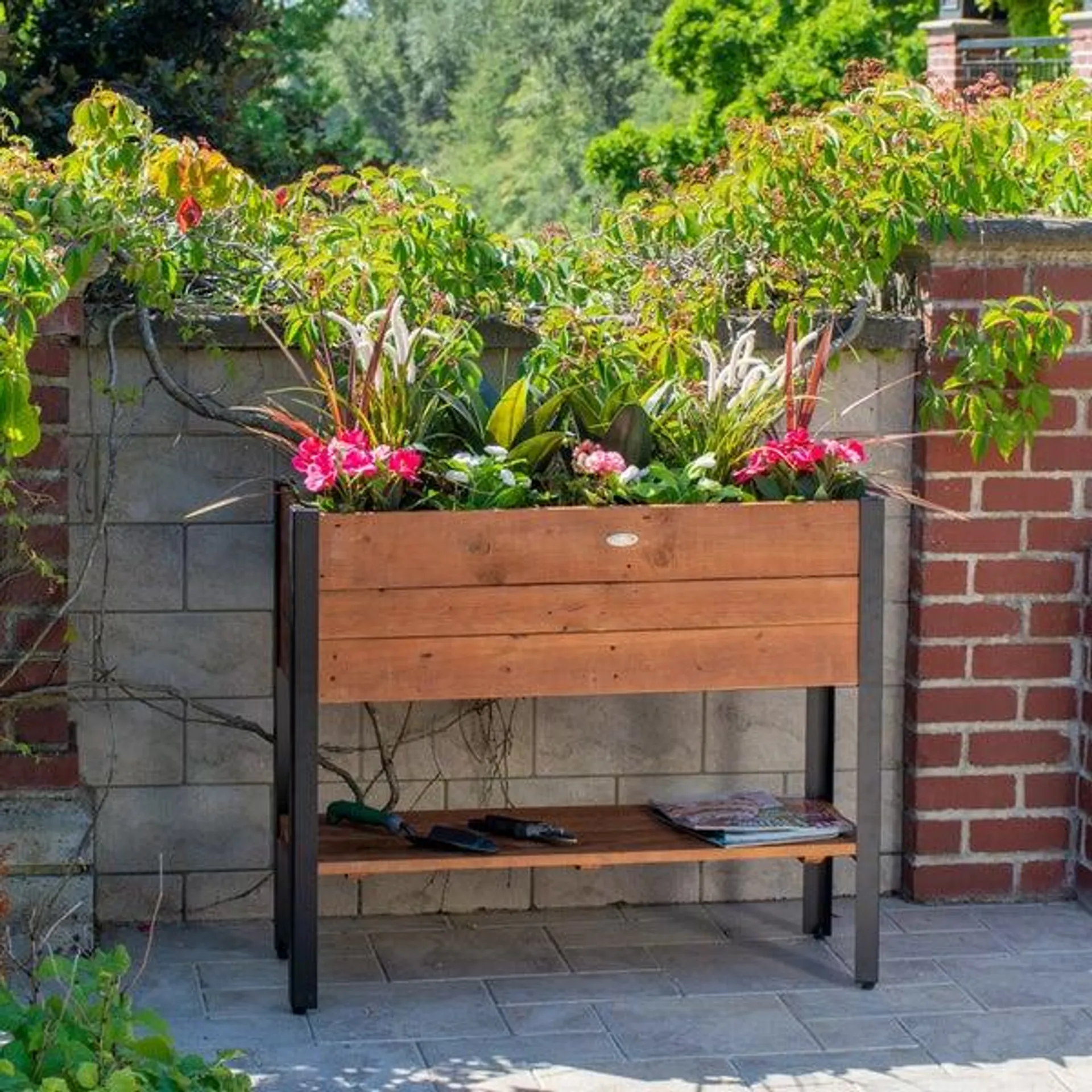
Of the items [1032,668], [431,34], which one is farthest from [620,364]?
[431,34]

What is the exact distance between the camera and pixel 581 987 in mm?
4508

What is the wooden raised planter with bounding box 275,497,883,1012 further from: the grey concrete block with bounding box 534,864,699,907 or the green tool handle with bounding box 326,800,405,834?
the grey concrete block with bounding box 534,864,699,907

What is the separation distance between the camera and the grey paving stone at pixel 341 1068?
13.0 feet

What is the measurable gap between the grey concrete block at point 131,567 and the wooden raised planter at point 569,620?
435 millimetres

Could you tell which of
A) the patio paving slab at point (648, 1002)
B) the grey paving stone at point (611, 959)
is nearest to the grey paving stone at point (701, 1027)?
the patio paving slab at point (648, 1002)

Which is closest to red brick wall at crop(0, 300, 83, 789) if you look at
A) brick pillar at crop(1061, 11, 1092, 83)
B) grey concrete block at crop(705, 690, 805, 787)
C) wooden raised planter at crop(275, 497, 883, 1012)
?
wooden raised planter at crop(275, 497, 883, 1012)

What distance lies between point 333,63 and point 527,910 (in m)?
26.1

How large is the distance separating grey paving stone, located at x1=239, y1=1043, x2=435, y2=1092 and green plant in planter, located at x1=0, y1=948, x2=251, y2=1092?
46 cm

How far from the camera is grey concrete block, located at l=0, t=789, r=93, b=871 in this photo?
4.54 meters

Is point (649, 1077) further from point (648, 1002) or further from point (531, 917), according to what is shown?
point (531, 917)

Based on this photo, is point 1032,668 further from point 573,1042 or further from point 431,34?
point 431,34

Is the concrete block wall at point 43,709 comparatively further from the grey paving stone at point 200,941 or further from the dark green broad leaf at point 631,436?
the dark green broad leaf at point 631,436

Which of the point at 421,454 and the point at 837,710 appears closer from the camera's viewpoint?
the point at 421,454

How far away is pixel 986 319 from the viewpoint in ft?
15.8
